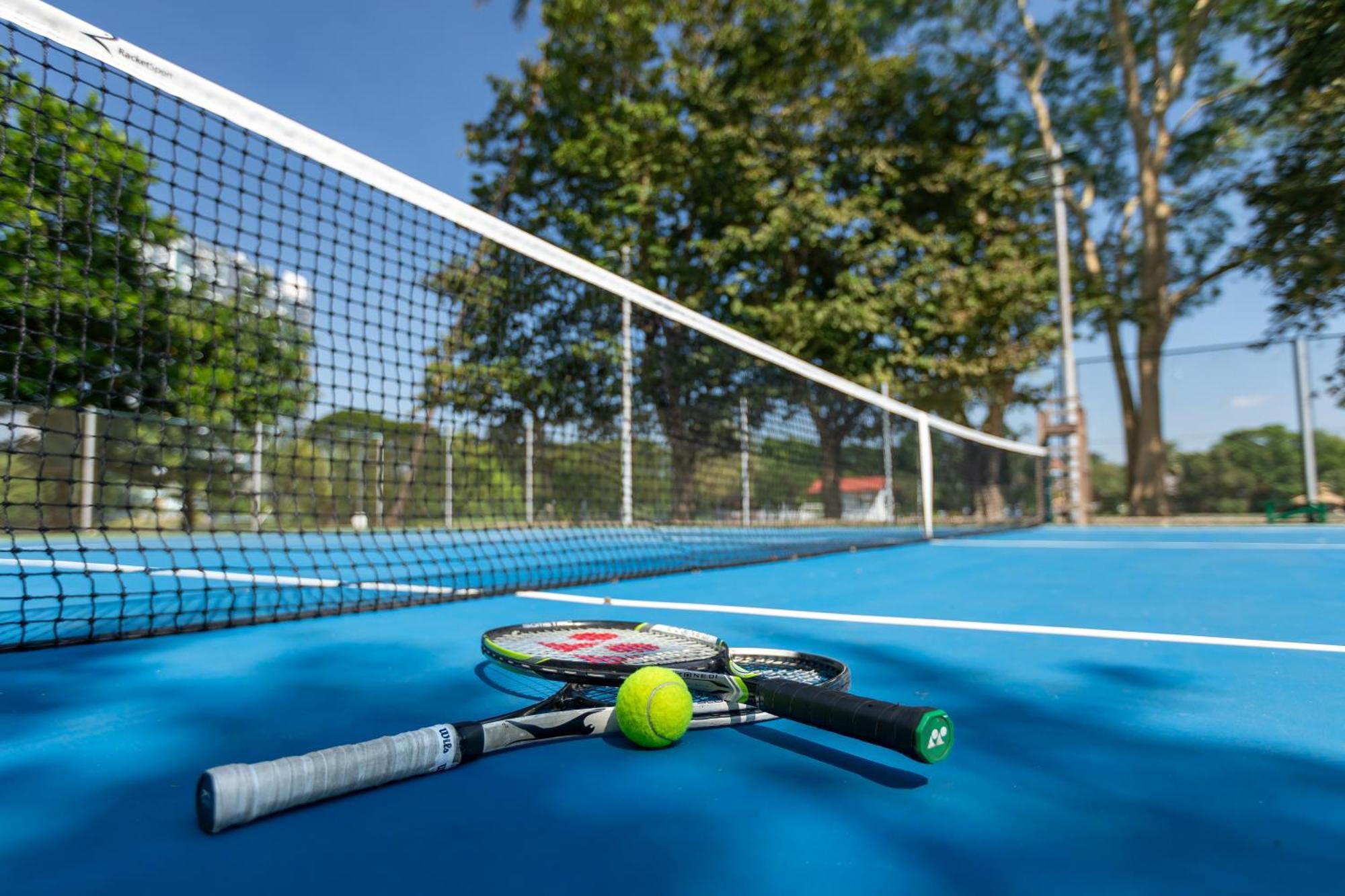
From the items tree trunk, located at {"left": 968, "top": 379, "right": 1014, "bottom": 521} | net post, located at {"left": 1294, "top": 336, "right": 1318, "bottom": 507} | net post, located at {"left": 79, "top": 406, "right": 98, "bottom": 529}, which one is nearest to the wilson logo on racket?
tree trunk, located at {"left": 968, "top": 379, "right": 1014, "bottom": 521}

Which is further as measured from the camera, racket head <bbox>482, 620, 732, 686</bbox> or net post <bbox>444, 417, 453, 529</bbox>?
net post <bbox>444, 417, 453, 529</bbox>

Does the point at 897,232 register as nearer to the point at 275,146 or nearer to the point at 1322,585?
the point at 1322,585

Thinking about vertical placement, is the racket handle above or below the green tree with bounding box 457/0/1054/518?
below

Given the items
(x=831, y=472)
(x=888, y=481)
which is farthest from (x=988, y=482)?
(x=831, y=472)

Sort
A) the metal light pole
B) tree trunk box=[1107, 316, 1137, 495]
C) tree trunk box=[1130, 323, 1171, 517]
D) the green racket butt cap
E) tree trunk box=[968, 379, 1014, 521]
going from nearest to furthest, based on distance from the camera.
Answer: the green racket butt cap
tree trunk box=[968, 379, 1014, 521]
the metal light pole
tree trunk box=[1130, 323, 1171, 517]
tree trunk box=[1107, 316, 1137, 495]

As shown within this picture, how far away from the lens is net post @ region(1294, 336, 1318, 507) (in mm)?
12664

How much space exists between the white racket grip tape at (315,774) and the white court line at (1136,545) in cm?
700

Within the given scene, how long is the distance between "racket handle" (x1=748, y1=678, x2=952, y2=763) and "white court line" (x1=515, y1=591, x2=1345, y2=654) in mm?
1623

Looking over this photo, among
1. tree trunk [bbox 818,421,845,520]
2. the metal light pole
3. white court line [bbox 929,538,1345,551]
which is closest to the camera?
white court line [bbox 929,538,1345,551]

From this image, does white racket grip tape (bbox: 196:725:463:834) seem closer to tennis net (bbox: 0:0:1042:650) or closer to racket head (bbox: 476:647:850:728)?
racket head (bbox: 476:647:850:728)

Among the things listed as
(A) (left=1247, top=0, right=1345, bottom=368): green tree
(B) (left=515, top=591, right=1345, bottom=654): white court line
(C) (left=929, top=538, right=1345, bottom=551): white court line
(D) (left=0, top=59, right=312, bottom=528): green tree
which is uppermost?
(A) (left=1247, top=0, right=1345, bottom=368): green tree

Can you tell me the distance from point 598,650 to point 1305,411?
1534 cm

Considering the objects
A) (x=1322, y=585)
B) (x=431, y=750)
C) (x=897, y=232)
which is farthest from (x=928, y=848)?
(x=897, y=232)

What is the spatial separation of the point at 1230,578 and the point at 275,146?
17.4 ft
